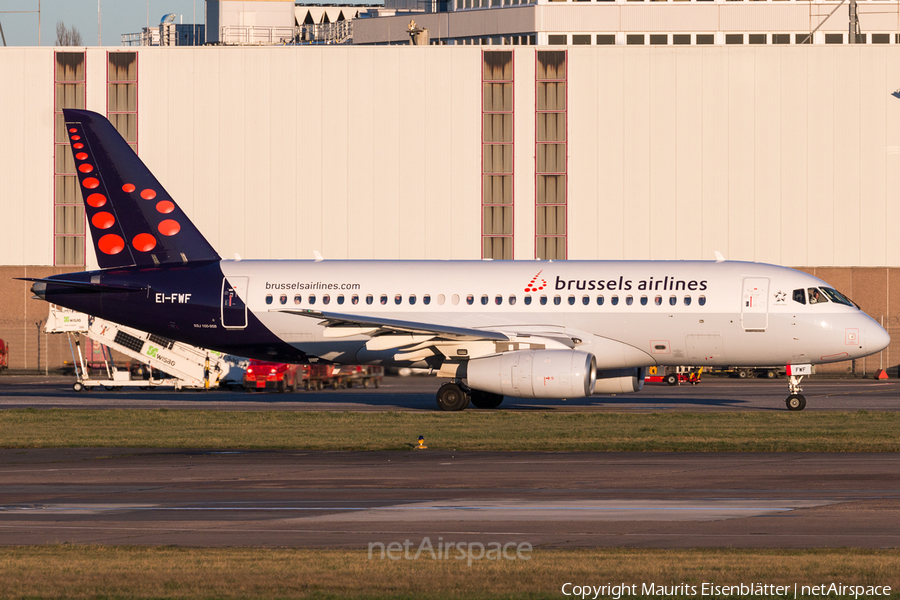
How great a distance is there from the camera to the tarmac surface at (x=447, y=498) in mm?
13656

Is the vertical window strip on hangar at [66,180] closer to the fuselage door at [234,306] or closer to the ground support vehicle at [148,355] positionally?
the ground support vehicle at [148,355]

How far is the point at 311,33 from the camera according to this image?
95250 millimetres

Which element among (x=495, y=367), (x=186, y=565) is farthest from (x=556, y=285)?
(x=186, y=565)

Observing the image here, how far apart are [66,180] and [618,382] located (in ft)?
127

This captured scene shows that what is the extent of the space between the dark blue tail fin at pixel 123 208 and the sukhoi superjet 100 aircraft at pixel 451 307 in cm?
4

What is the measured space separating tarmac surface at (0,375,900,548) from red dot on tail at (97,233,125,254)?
43.9ft

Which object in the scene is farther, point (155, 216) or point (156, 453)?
point (155, 216)

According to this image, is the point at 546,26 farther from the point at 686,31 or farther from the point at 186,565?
the point at 186,565

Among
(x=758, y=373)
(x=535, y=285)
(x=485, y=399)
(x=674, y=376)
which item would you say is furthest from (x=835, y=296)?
(x=758, y=373)

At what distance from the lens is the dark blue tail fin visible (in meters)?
35.3

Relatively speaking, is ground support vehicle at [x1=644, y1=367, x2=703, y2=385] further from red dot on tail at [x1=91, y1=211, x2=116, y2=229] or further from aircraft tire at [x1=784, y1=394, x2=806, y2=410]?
red dot on tail at [x1=91, y1=211, x2=116, y2=229]

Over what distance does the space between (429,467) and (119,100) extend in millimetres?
46536

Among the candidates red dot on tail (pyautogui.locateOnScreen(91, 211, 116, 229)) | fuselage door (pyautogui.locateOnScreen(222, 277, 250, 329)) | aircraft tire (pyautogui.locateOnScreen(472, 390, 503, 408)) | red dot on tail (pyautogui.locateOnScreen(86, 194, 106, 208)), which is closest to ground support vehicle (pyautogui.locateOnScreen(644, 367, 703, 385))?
aircraft tire (pyautogui.locateOnScreen(472, 390, 503, 408))

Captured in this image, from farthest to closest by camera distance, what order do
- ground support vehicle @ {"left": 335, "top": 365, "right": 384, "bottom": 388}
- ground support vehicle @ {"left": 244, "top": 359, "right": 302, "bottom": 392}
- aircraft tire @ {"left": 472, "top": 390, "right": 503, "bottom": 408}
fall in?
1. ground support vehicle @ {"left": 244, "top": 359, "right": 302, "bottom": 392}
2. ground support vehicle @ {"left": 335, "top": 365, "right": 384, "bottom": 388}
3. aircraft tire @ {"left": 472, "top": 390, "right": 503, "bottom": 408}
